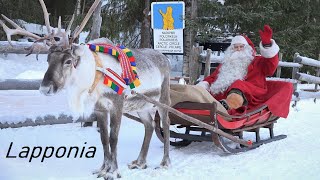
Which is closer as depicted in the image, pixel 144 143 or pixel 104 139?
pixel 104 139

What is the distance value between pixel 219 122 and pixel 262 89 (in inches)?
58.7

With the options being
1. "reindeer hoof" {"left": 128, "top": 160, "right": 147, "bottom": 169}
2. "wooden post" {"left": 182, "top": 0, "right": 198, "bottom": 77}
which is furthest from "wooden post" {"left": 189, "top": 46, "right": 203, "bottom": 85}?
"reindeer hoof" {"left": 128, "top": 160, "right": 147, "bottom": 169}

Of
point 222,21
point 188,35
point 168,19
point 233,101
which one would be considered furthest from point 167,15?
point 222,21

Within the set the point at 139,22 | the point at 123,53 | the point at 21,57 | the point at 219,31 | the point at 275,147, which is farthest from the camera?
the point at 21,57

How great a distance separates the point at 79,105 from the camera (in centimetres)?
414

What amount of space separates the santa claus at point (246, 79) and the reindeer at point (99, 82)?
4.96 feet

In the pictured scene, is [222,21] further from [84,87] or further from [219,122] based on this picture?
[84,87]

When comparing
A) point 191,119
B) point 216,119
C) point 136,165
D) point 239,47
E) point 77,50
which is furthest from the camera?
point 239,47

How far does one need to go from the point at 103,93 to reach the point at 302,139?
3886mm

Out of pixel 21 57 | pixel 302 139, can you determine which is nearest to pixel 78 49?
pixel 302 139

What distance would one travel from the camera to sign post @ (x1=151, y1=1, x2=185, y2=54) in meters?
7.00

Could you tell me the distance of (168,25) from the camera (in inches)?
279

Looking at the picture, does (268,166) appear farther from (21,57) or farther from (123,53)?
(21,57)

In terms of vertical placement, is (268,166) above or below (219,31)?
below
